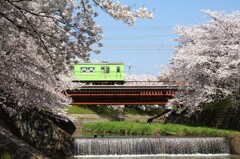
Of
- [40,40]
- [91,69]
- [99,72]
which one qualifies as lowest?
[40,40]

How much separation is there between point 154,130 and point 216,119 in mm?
4330

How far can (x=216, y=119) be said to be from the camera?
1059 inches

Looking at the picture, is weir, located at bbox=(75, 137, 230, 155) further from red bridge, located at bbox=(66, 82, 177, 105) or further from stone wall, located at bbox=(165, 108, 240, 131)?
red bridge, located at bbox=(66, 82, 177, 105)

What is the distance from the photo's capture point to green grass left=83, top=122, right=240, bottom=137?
23.5m

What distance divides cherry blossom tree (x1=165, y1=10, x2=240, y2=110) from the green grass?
2457 mm

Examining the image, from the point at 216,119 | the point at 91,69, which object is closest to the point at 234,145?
the point at 216,119

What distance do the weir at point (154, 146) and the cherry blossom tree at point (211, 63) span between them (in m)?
4.94

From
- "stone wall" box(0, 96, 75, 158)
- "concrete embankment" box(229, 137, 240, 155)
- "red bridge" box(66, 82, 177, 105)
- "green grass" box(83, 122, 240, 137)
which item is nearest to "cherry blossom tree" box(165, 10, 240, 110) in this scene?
"green grass" box(83, 122, 240, 137)

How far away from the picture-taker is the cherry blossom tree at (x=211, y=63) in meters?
24.6

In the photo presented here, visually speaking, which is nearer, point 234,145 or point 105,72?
point 234,145

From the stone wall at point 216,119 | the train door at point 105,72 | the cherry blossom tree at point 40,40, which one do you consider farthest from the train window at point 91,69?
the cherry blossom tree at point 40,40

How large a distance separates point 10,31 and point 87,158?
10.8 m

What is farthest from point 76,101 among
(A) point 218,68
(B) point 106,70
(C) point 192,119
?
(A) point 218,68

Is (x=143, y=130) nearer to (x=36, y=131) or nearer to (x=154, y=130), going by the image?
(x=154, y=130)
